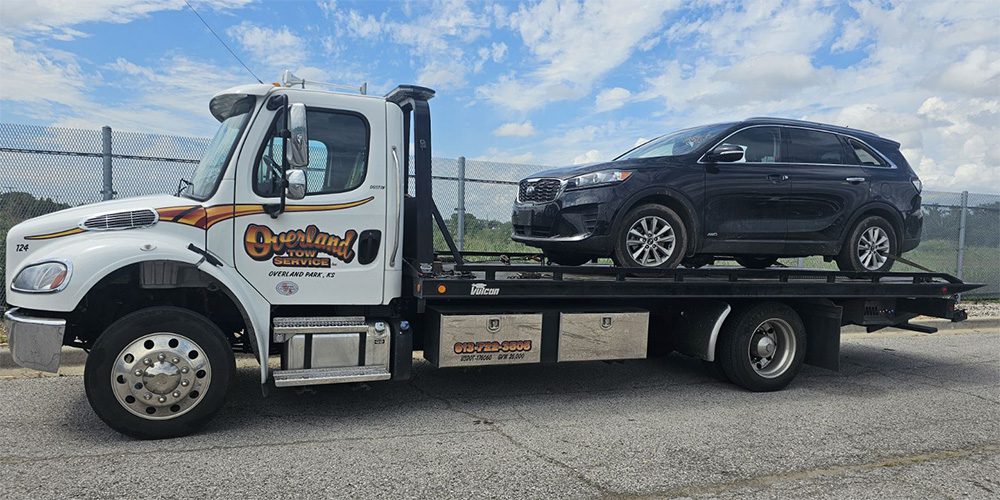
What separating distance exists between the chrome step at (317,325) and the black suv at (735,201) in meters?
2.04

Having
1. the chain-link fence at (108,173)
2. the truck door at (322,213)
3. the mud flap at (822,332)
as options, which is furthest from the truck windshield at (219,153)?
the mud flap at (822,332)

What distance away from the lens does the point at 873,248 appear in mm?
7246

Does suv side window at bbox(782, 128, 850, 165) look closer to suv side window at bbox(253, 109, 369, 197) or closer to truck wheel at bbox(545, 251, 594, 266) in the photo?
truck wheel at bbox(545, 251, 594, 266)

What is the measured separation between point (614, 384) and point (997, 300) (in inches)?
491

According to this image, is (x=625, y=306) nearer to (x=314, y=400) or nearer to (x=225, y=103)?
(x=314, y=400)

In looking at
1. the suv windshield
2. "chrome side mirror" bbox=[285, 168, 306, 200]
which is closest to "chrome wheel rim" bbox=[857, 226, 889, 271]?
the suv windshield

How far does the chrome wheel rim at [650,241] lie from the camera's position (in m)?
6.20

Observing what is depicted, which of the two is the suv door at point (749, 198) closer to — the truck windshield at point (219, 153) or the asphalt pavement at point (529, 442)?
the asphalt pavement at point (529, 442)

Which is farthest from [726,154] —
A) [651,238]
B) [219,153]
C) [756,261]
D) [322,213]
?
[219,153]

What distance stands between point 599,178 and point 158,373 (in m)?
3.83

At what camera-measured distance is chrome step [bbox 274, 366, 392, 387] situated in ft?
15.8

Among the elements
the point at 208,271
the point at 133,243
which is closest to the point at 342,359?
the point at 208,271

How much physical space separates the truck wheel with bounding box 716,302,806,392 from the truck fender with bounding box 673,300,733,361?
0.14 meters

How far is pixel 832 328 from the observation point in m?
6.66
